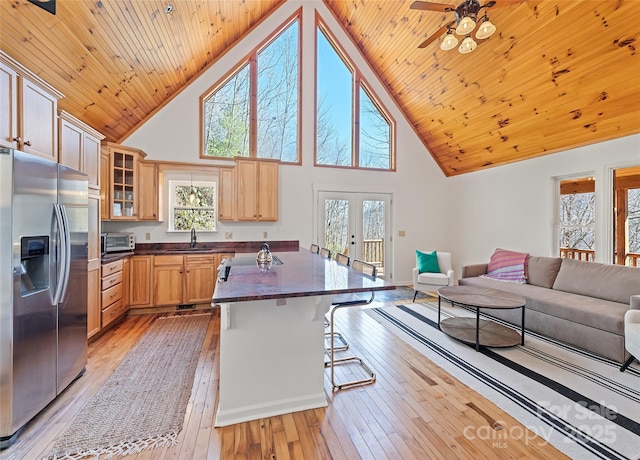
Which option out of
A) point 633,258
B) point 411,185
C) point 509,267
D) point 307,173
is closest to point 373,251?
point 411,185

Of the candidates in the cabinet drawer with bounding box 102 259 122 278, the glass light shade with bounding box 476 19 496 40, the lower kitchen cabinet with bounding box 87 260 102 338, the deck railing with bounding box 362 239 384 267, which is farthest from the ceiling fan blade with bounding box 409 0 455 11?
A: the cabinet drawer with bounding box 102 259 122 278

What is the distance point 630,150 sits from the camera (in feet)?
11.0

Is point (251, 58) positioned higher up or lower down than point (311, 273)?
higher up

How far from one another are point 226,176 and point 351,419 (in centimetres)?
387

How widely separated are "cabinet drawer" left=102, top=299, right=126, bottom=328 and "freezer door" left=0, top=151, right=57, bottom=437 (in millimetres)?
1390

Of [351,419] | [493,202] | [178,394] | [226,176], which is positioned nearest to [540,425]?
[351,419]

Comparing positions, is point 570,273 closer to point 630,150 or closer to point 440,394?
point 630,150

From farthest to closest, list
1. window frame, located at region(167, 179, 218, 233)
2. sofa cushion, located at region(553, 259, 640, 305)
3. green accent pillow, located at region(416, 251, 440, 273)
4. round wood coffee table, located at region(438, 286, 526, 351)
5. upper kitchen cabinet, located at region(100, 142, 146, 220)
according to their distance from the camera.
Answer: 1. green accent pillow, located at region(416, 251, 440, 273)
2. window frame, located at region(167, 179, 218, 233)
3. upper kitchen cabinet, located at region(100, 142, 146, 220)
4. sofa cushion, located at region(553, 259, 640, 305)
5. round wood coffee table, located at region(438, 286, 526, 351)

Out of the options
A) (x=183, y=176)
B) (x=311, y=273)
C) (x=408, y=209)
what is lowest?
(x=311, y=273)

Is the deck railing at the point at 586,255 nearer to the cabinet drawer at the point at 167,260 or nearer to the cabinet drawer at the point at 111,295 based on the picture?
the cabinet drawer at the point at 167,260

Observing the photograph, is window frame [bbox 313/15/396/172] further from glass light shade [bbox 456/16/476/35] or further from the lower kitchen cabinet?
the lower kitchen cabinet

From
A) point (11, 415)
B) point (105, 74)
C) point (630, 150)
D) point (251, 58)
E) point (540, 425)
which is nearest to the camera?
point (11, 415)

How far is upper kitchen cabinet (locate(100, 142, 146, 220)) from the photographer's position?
3.74m

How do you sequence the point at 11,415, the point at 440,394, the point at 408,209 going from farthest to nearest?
1. the point at 408,209
2. the point at 440,394
3. the point at 11,415
